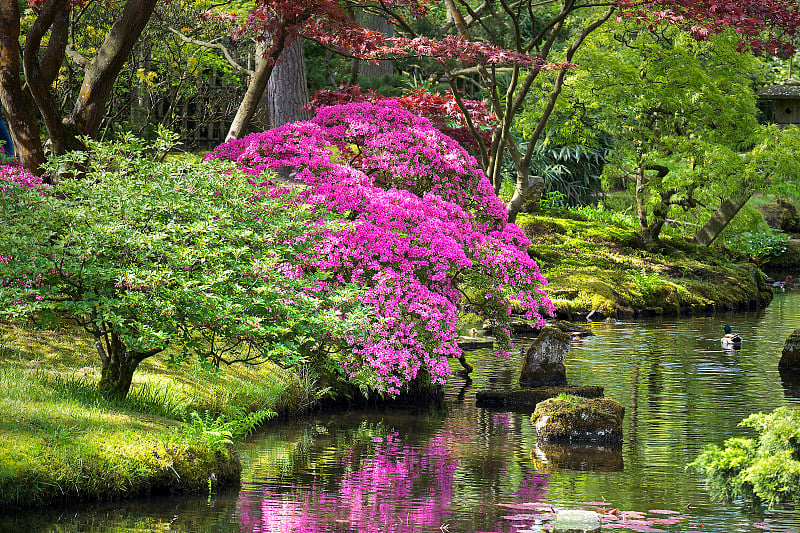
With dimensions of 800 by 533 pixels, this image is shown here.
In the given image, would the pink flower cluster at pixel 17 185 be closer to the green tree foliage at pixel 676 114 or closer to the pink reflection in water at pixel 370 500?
the pink reflection in water at pixel 370 500

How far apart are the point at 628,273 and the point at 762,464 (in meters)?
17.5

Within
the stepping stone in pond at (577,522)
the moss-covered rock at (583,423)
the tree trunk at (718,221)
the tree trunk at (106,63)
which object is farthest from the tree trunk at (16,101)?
the tree trunk at (718,221)

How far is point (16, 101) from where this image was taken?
1238 centimetres

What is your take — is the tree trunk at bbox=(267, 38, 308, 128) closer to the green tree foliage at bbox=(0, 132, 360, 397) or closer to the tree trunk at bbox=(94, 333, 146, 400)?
the green tree foliage at bbox=(0, 132, 360, 397)

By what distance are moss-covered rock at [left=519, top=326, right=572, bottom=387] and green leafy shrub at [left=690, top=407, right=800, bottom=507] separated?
5.73 m

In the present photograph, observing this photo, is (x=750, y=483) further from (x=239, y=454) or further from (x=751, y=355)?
(x=751, y=355)

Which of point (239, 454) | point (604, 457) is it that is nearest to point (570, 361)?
point (604, 457)

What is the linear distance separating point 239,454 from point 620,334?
11973 millimetres

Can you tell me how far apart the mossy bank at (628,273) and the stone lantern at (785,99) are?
5161 millimetres

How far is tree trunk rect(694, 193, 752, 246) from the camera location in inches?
1115

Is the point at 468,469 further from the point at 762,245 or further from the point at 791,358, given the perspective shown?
→ the point at 762,245

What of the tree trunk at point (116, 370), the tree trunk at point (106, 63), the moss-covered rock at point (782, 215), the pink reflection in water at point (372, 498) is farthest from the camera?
the moss-covered rock at point (782, 215)

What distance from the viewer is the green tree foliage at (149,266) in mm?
8602

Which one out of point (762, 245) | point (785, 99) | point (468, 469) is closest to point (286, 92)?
point (468, 469)
